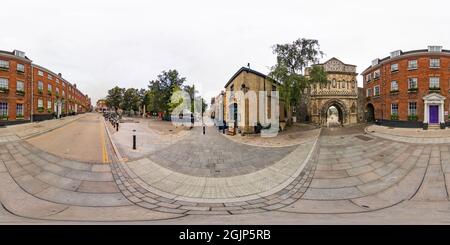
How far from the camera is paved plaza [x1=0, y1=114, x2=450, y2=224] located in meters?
→ 2.55

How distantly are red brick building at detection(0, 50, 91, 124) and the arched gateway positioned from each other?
5.09 metres

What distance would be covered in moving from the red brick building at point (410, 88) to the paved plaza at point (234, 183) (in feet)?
1.07

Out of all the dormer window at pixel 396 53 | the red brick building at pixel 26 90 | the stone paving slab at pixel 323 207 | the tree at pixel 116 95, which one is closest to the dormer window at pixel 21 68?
the red brick building at pixel 26 90

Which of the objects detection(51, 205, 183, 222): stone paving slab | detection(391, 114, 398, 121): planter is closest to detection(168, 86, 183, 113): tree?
detection(51, 205, 183, 222): stone paving slab

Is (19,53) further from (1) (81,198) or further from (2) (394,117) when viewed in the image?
(2) (394,117)

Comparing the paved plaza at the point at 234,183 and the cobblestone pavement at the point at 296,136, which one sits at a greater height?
the cobblestone pavement at the point at 296,136

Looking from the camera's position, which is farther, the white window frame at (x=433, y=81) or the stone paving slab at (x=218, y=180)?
the stone paving slab at (x=218, y=180)

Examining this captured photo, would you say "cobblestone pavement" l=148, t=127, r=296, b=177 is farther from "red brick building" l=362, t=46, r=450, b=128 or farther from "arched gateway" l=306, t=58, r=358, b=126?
"red brick building" l=362, t=46, r=450, b=128

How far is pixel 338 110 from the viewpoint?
3.35 m

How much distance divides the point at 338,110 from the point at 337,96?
27 cm

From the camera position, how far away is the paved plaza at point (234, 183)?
2555mm

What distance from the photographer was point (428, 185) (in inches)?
115

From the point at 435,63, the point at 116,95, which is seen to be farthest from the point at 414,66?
the point at 116,95

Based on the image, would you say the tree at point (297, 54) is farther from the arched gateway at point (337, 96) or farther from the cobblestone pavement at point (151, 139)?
the cobblestone pavement at point (151, 139)
